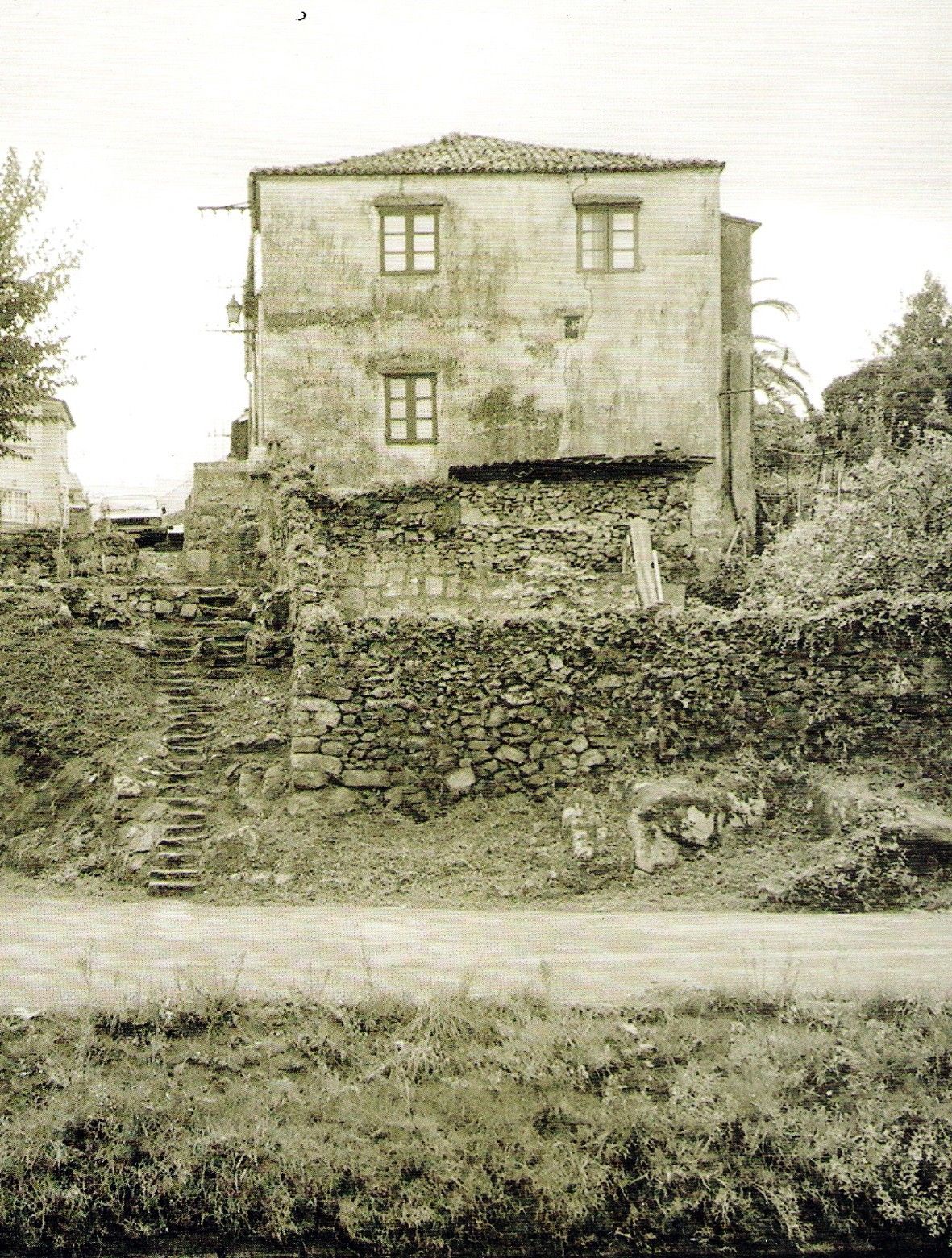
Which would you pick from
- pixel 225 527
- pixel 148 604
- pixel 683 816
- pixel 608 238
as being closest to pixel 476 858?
pixel 683 816

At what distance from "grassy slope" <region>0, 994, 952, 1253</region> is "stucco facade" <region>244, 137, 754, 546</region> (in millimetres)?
16966

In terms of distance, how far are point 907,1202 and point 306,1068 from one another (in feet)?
12.6

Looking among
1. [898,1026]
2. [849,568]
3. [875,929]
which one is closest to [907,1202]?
[898,1026]

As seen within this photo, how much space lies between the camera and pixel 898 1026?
8.44 m

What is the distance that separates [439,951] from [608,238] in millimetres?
18506

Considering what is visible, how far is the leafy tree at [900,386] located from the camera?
92.9ft

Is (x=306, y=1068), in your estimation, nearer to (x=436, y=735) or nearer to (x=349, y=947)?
(x=349, y=947)

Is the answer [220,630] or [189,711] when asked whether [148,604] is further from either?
[189,711]

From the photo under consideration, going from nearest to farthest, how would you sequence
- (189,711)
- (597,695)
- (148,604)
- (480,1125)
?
(480,1125)
(597,695)
(189,711)
(148,604)

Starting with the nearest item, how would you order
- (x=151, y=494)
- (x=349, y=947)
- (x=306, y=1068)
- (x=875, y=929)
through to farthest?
(x=306, y=1068)
(x=349, y=947)
(x=875, y=929)
(x=151, y=494)

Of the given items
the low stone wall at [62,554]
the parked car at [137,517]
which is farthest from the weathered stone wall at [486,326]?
the low stone wall at [62,554]

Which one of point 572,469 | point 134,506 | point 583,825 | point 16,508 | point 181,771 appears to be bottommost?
point 583,825

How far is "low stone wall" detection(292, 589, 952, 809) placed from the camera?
13.7 metres

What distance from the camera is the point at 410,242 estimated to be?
24.9 metres
